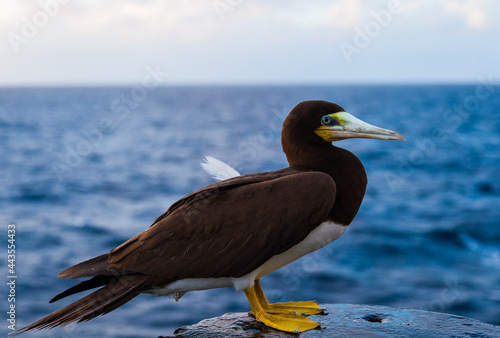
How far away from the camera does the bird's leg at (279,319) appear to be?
516cm

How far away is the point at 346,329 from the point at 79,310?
235 centimetres

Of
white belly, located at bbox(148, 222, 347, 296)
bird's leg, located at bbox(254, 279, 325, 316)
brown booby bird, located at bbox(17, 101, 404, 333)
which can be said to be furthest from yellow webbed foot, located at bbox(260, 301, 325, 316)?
white belly, located at bbox(148, 222, 347, 296)

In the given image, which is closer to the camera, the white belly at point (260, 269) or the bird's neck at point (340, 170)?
the white belly at point (260, 269)

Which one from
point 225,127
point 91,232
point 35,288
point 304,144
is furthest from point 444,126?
point 304,144

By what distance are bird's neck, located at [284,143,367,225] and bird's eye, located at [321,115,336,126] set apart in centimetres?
21

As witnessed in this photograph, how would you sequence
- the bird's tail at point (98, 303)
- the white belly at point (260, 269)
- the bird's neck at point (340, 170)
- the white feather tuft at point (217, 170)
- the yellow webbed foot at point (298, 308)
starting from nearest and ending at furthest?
the bird's tail at point (98, 303) → the white belly at point (260, 269) → the bird's neck at point (340, 170) → the yellow webbed foot at point (298, 308) → the white feather tuft at point (217, 170)

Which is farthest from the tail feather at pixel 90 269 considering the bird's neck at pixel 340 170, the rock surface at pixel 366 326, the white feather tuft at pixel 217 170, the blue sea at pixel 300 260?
the blue sea at pixel 300 260

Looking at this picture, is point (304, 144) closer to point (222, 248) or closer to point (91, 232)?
point (222, 248)

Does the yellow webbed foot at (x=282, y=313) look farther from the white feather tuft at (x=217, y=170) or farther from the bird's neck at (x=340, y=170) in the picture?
the white feather tuft at (x=217, y=170)

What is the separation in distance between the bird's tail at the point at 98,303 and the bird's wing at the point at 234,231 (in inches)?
4.7

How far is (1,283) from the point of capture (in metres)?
19.1

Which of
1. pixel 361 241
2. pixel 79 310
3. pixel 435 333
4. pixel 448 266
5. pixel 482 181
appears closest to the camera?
pixel 79 310

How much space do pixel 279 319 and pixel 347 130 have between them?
74.2 inches

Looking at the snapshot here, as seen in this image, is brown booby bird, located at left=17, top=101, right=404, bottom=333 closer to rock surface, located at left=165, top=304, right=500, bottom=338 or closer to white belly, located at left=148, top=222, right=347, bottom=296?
Result: white belly, located at left=148, top=222, right=347, bottom=296
